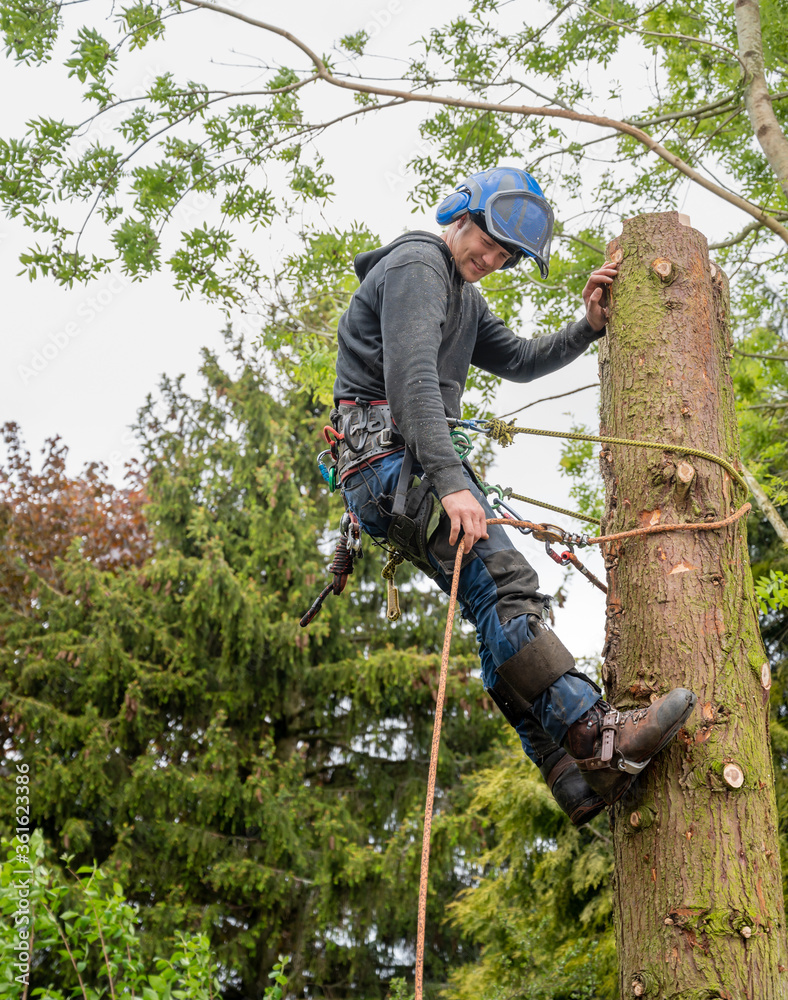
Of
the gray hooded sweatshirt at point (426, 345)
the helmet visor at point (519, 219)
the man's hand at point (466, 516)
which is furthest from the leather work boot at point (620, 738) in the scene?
the helmet visor at point (519, 219)

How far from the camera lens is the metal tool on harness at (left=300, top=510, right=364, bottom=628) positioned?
2.91 meters

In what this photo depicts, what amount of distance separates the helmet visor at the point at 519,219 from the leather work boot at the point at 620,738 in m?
1.47

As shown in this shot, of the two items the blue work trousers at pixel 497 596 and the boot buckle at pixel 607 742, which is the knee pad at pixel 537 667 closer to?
the blue work trousers at pixel 497 596

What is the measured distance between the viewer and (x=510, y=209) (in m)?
2.79

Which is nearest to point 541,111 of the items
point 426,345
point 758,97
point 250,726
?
point 758,97

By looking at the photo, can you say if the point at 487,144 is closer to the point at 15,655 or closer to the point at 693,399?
the point at 693,399

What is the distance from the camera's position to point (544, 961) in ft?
22.4

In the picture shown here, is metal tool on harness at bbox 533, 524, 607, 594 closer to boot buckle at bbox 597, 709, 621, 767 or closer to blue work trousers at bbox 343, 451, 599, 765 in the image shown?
blue work trousers at bbox 343, 451, 599, 765

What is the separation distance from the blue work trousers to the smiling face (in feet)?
2.36

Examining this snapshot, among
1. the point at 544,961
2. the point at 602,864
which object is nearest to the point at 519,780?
the point at 602,864

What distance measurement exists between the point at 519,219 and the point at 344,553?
1.28 m

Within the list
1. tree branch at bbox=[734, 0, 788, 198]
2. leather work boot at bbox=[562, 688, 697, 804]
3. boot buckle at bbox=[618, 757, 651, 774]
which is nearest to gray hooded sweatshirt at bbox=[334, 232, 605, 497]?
leather work boot at bbox=[562, 688, 697, 804]

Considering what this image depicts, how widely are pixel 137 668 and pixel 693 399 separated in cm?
1031

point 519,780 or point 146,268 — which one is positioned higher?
point 146,268
